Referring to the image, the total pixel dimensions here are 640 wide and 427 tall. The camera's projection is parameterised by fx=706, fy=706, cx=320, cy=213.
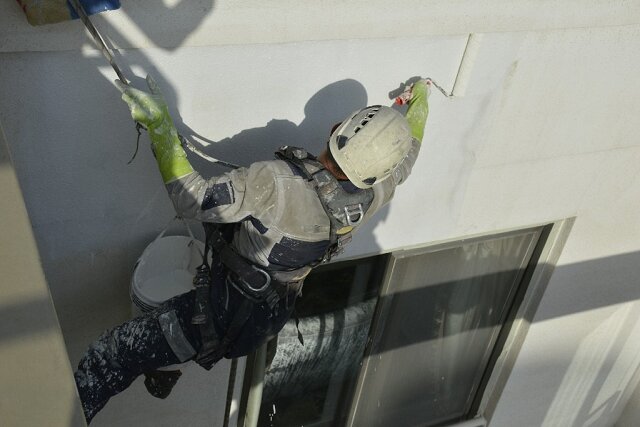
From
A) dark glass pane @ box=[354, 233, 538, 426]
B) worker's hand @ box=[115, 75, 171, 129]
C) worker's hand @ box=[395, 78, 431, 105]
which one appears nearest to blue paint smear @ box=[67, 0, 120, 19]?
worker's hand @ box=[115, 75, 171, 129]

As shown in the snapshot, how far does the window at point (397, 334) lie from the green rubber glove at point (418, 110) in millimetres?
912

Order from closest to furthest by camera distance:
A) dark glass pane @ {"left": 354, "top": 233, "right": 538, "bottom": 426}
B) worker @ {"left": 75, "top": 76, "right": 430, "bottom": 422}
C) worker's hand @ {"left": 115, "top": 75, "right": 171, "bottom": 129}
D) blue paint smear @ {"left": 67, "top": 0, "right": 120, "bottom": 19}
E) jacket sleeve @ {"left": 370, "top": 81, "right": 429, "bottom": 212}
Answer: blue paint smear @ {"left": 67, "top": 0, "right": 120, "bottom": 19}, worker's hand @ {"left": 115, "top": 75, "right": 171, "bottom": 129}, worker @ {"left": 75, "top": 76, "right": 430, "bottom": 422}, jacket sleeve @ {"left": 370, "top": 81, "right": 429, "bottom": 212}, dark glass pane @ {"left": 354, "top": 233, "right": 538, "bottom": 426}

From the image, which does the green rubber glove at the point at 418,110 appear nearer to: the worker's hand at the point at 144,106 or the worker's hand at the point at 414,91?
the worker's hand at the point at 414,91

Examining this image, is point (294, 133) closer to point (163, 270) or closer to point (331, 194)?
point (331, 194)

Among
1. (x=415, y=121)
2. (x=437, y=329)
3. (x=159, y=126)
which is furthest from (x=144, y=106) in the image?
(x=437, y=329)

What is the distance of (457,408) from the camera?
487 centimetres

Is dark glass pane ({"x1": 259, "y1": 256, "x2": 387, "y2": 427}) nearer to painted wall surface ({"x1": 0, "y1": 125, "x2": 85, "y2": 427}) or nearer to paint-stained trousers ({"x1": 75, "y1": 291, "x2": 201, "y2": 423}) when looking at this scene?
paint-stained trousers ({"x1": 75, "y1": 291, "x2": 201, "y2": 423})

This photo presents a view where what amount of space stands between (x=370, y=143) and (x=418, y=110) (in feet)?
1.91

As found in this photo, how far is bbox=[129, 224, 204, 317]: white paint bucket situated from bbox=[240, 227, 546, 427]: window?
2.81ft

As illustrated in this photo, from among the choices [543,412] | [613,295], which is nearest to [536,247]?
[613,295]

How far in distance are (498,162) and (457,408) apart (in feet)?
6.84

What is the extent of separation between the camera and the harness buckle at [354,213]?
8.57ft

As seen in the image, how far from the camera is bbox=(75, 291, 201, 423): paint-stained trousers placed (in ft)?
8.52

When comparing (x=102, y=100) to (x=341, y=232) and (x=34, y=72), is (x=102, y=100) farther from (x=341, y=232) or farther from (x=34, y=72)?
(x=341, y=232)
